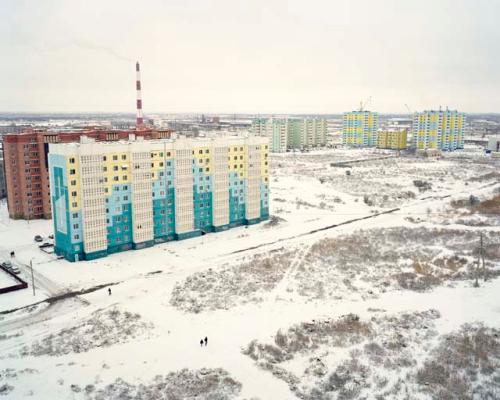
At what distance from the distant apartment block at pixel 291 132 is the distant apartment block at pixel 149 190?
100311mm

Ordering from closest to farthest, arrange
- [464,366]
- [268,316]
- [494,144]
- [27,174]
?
[464,366] < [268,316] < [27,174] < [494,144]

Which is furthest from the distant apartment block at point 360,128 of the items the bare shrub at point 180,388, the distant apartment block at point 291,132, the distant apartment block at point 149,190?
the bare shrub at point 180,388

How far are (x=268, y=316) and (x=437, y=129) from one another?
13980cm

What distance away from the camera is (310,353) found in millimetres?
27344

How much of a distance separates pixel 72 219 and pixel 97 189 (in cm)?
346

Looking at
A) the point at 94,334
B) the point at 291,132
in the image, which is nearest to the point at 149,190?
the point at 94,334

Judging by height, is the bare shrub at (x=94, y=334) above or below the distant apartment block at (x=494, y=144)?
below

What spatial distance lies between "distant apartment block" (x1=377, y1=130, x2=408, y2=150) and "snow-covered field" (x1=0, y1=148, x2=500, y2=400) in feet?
349

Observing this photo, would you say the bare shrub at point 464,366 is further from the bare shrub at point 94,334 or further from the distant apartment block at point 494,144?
the distant apartment block at point 494,144

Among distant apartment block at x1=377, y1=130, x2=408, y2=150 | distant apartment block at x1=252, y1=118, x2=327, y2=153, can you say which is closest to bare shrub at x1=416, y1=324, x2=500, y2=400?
distant apartment block at x1=252, y1=118, x2=327, y2=153

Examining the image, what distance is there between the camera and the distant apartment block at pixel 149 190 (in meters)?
43.2

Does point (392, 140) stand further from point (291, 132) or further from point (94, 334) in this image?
point (94, 334)

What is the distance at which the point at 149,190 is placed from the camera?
47.5 metres

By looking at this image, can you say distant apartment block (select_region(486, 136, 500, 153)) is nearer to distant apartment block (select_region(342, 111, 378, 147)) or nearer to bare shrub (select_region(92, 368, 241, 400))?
distant apartment block (select_region(342, 111, 378, 147))
